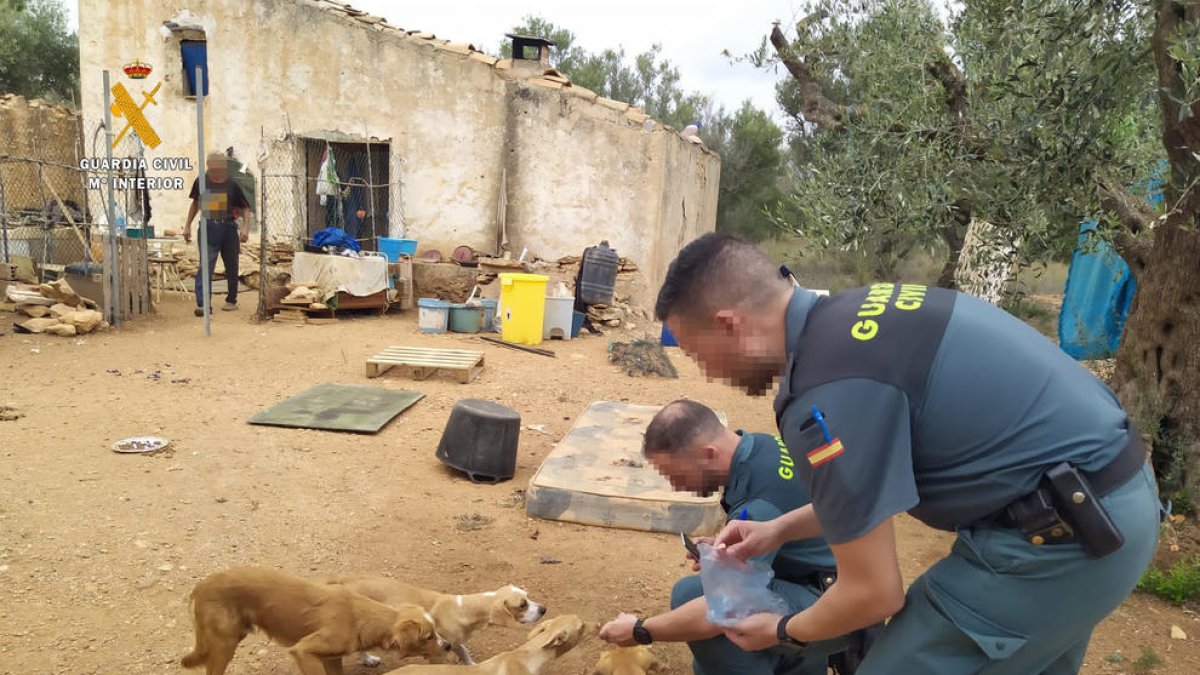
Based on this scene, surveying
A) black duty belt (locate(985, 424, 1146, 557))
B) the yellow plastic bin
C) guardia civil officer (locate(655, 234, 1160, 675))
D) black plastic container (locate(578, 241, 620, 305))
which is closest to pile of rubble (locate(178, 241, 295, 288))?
the yellow plastic bin

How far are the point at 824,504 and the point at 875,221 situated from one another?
315 cm

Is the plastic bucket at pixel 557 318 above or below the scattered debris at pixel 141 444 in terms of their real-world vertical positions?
above

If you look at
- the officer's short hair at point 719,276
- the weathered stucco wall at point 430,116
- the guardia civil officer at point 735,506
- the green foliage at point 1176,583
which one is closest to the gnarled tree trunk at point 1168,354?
the green foliage at point 1176,583

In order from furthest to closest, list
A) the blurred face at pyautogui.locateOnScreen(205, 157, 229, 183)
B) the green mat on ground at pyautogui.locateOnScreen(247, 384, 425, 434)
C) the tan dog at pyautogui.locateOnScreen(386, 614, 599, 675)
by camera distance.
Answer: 1. the blurred face at pyautogui.locateOnScreen(205, 157, 229, 183)
2. the green mat on ground at pyautogui.locateOnScreen(247, 384, 425, 434)
3. the tan dog at pyautogui.locateOnScreen(386, 614, 599, 675)

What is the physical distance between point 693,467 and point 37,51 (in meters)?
29.3

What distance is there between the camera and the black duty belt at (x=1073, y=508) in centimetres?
161

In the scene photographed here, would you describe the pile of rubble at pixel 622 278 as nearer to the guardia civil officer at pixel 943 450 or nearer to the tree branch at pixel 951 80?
the tree branch at pixel 951 80

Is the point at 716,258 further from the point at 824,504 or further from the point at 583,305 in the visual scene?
the point at 583,305

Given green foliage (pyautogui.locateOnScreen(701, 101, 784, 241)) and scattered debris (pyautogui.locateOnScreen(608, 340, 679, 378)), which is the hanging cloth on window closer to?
scattered debris (pyautogui.locateOnScreen(608, 340, 679, 378))

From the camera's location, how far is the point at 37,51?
80.3ft

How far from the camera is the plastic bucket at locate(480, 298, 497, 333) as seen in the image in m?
11.3

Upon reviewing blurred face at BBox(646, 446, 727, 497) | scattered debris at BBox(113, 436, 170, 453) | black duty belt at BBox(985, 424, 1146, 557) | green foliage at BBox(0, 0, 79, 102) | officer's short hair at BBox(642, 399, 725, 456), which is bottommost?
scattered debris at BBox(113, 436, 170, 453)

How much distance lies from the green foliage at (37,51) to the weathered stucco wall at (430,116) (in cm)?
1281

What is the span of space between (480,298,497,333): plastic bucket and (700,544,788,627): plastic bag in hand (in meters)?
8.92
